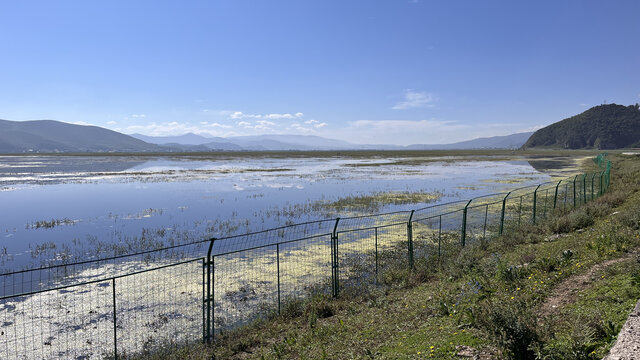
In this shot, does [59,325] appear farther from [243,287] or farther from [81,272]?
[243,287]

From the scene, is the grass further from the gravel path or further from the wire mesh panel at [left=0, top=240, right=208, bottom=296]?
the wire mesh panel at [left=0, top=240, right=208, bottom=296]

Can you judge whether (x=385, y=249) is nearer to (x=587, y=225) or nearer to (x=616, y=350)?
(x=587, y=225)

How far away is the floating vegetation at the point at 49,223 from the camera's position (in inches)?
873

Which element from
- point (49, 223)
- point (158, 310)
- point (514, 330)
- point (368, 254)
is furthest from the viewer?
point (49, 223)

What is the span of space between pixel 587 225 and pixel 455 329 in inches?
505

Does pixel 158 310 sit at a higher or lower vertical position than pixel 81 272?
lower

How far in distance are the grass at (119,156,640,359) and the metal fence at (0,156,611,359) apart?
83 centimetres

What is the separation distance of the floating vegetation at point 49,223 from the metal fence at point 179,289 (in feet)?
30.9

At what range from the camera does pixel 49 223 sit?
74.7 ft

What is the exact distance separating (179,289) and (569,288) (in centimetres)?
1093

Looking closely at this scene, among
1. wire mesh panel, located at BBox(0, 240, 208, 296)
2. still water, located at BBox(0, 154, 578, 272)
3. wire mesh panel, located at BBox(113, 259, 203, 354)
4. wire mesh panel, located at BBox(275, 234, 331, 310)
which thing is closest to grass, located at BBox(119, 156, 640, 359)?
wire mesh panel, located at BBox(113, 259, 203, 354)

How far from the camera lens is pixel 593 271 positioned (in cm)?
916

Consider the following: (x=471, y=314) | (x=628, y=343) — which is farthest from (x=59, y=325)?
(x=628, y=343)

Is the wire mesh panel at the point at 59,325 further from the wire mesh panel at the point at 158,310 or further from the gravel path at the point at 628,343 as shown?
the gravel path at the point at 628,343
